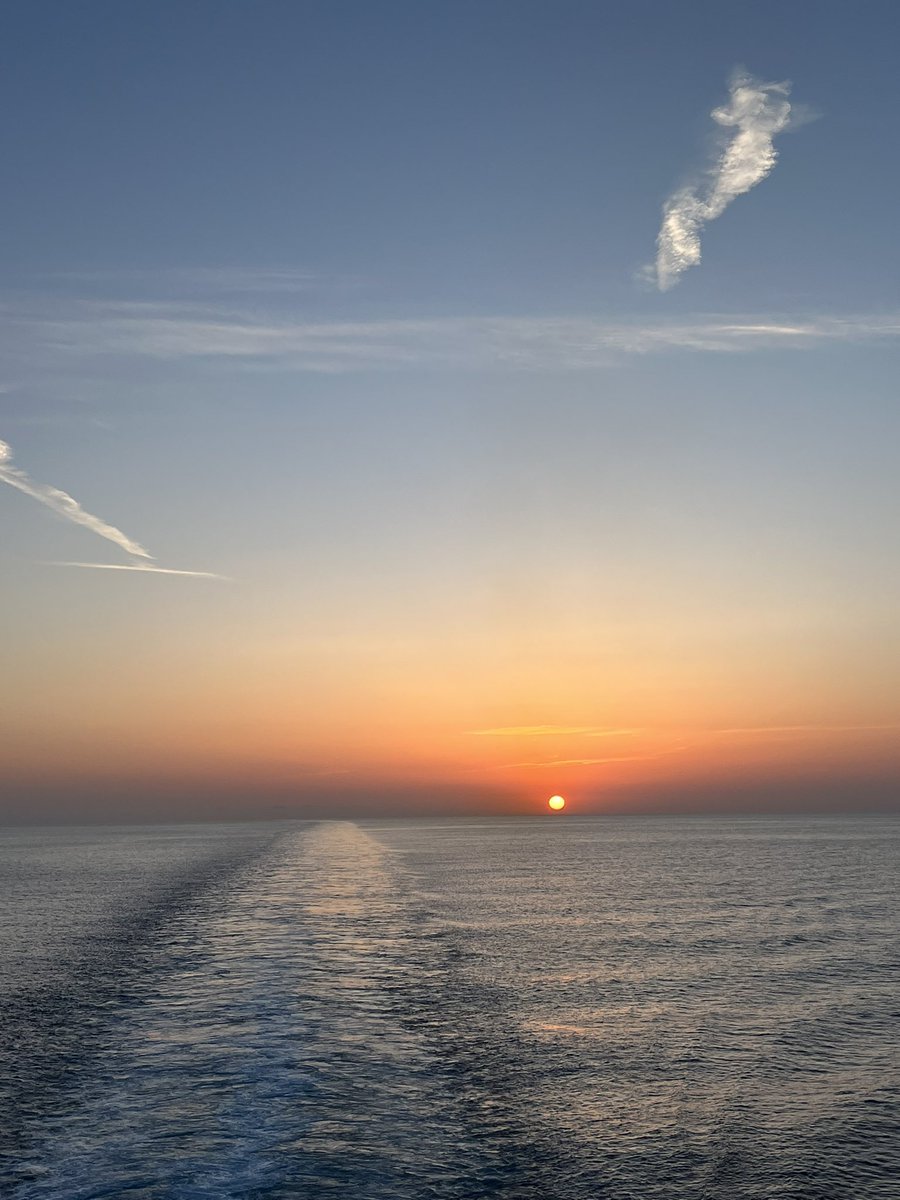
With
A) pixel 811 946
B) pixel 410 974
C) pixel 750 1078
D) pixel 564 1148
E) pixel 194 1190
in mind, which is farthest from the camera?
pixel 811 946

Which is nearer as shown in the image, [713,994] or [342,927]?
[713,994]

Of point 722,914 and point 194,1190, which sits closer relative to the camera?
point 194,1190

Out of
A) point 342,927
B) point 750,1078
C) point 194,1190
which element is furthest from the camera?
point 342,927

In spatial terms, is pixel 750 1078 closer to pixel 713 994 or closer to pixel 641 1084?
pixel 641 1084

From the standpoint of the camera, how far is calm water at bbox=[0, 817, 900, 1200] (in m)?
11.3

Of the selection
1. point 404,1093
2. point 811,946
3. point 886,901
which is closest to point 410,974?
point 404,1093

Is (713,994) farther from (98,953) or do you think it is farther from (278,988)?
(98,953)

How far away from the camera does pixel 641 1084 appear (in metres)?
15.0

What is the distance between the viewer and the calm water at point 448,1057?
1128 centimetres

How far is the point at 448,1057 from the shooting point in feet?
54.4

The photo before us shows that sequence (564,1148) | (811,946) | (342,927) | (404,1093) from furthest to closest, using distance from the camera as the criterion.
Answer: (342,927) < (811,946) < (404,1093) < (564,1148)

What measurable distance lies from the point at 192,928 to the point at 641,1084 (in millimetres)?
22832

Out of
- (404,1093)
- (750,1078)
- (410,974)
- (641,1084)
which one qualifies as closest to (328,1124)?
(404,1093)

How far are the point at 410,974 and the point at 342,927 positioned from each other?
942 cm
